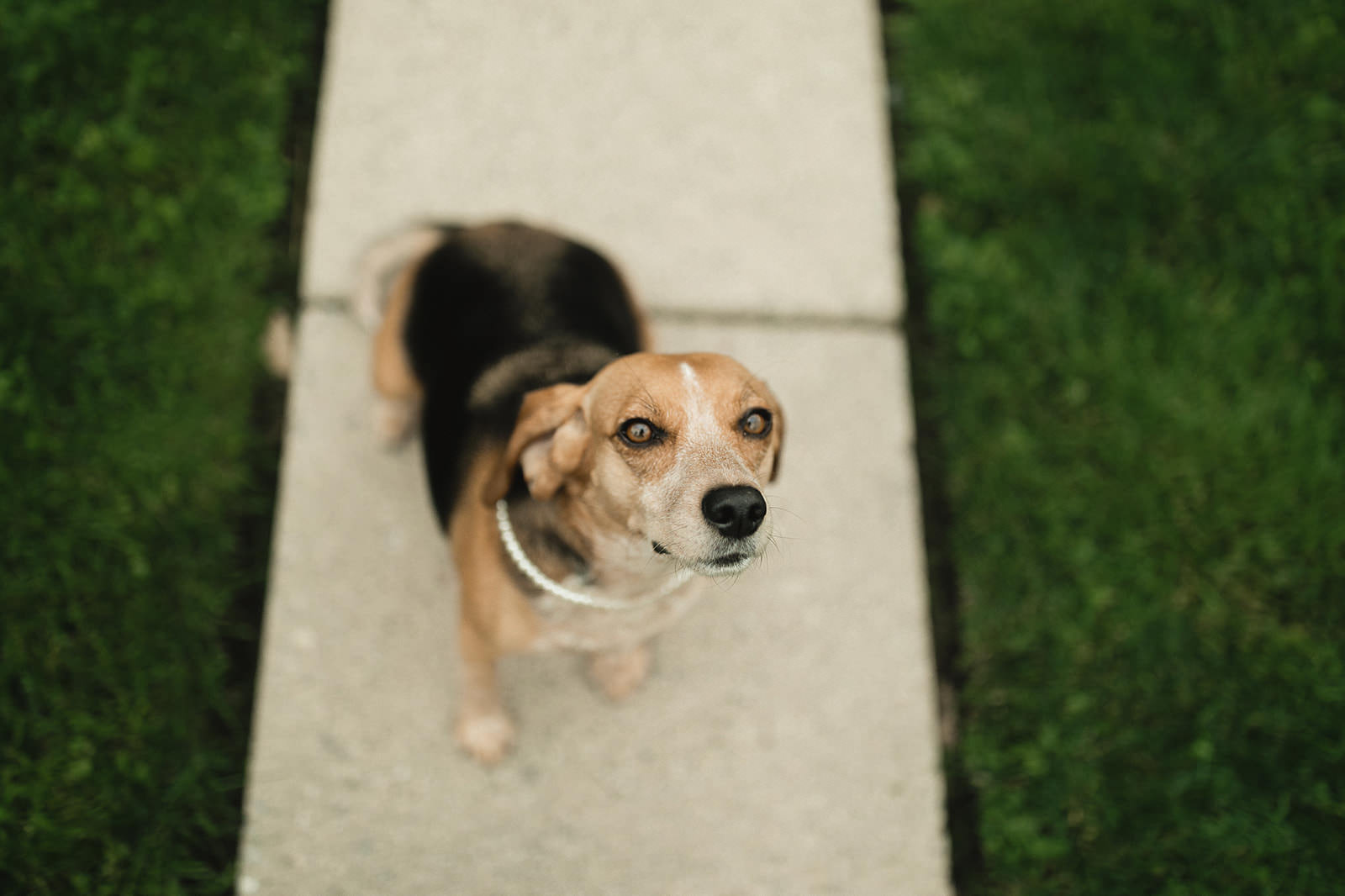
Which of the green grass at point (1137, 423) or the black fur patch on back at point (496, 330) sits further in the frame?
the green grass at point (1137, 423)

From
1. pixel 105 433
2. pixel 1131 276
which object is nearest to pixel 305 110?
pixel 105 433

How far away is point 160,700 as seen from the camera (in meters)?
3.23

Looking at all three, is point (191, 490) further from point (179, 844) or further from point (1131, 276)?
point (1131, 276)

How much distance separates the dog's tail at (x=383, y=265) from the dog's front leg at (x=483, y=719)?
1397 millimetres

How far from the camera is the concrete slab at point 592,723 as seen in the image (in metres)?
3.14

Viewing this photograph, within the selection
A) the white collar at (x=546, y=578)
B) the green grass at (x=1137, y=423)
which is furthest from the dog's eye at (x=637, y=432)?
the green grass at (x=1137, y=423)

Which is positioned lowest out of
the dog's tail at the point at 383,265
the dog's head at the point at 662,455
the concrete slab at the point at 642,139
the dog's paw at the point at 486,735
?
the dog's paw at the point at 486,735

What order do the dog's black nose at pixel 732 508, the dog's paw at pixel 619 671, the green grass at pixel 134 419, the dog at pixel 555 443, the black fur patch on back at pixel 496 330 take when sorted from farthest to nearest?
1. the dog's paw at pixel 619 671
2. the green grass at pixel 134 419
3. the black fur patch on back at pixel 496 330
4. the dog at pixel 555 443
5. the dog's black nose at pixel 732 508

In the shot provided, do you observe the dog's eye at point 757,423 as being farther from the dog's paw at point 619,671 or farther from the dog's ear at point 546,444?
the dog's paw at point 619,671

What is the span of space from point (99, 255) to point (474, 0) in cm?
209

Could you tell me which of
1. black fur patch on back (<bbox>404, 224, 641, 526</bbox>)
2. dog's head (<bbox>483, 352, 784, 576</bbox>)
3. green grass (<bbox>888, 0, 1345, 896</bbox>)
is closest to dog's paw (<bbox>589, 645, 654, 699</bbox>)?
black fur patch on back (<bbox>404, 224, 641, 526</bbox>)

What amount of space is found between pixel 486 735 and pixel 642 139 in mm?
2725

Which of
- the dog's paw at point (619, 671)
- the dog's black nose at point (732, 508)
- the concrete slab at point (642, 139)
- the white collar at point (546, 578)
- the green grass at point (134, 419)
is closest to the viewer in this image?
the dog's black nose at point (732, 508)

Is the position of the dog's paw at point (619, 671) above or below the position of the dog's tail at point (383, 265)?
below
